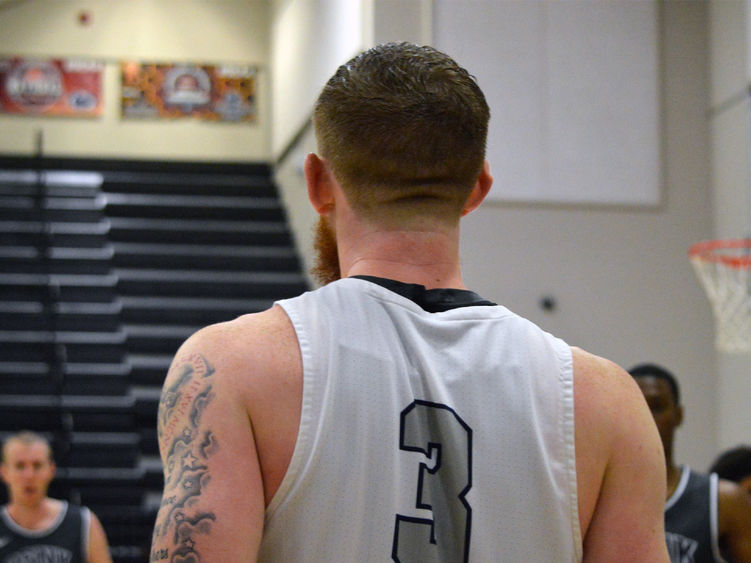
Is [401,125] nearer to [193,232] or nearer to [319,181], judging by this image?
[319,181]

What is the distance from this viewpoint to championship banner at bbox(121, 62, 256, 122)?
12781 millimetres

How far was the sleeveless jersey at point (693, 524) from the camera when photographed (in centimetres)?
395

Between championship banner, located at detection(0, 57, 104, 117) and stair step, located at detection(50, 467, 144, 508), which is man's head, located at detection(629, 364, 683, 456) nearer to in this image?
stair step, located at detection(50, 467, 144, 508)

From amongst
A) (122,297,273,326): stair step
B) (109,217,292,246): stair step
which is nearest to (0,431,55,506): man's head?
(122,297,273,326): stair step

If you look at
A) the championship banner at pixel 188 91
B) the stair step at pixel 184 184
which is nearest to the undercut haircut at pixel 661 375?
the stair step at pixel 184 184

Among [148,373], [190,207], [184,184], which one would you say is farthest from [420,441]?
[184,184]

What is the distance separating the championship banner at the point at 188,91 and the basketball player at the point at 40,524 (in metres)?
7.55

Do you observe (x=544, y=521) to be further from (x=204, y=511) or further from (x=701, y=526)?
(x=701, y=526)

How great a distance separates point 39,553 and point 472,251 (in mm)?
3561

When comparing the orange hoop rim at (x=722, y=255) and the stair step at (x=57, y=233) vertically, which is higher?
the stair step at (x=57, y=233)

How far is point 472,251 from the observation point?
7.37 metres

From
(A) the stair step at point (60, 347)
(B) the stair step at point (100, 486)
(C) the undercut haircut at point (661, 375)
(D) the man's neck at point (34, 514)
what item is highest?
(C) the undercut haircut at point (661, 375)

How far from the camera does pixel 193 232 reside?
1137cm

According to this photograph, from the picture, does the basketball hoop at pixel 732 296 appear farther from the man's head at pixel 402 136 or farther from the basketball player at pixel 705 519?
the man's head at pixel 402 136
